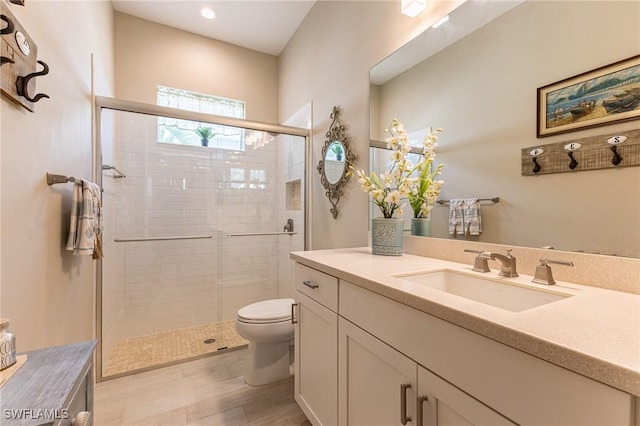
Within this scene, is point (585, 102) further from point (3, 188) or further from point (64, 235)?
point (64, 235)

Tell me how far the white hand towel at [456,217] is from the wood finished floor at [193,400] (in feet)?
4.15

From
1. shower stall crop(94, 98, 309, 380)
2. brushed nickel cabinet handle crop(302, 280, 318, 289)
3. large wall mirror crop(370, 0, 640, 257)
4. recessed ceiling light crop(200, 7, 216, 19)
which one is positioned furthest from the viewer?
recessed ceiling light crop(200, 7, 216, 19)

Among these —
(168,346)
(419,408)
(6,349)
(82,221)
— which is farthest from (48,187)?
(168,346)

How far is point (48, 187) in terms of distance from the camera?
1.18 m

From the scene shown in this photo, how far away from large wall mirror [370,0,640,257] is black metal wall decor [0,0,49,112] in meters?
1.58

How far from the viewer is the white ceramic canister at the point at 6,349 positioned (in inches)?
23.0

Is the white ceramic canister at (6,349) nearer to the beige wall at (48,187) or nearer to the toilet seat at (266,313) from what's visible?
the beige wall at (48,187)

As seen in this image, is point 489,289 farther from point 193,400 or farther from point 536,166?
point 193,400

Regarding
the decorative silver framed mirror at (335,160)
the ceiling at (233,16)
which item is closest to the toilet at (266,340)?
the decorative silver framed mirror at (335,160)

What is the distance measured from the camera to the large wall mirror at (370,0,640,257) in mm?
846

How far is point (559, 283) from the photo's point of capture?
2.97ft

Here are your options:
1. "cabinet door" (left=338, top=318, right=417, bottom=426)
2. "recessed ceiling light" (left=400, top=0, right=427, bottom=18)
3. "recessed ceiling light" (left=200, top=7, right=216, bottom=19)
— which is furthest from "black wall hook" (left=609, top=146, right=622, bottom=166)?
"recessed ceiling light" (left=200, top=7, right=216, bottom=19)

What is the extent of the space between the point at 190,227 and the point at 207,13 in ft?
6.56

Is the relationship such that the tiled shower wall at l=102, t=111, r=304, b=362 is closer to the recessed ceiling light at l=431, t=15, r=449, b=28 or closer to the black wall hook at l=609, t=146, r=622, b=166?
the recessed ceiling light at l=431, t=15, r=449, b=28
